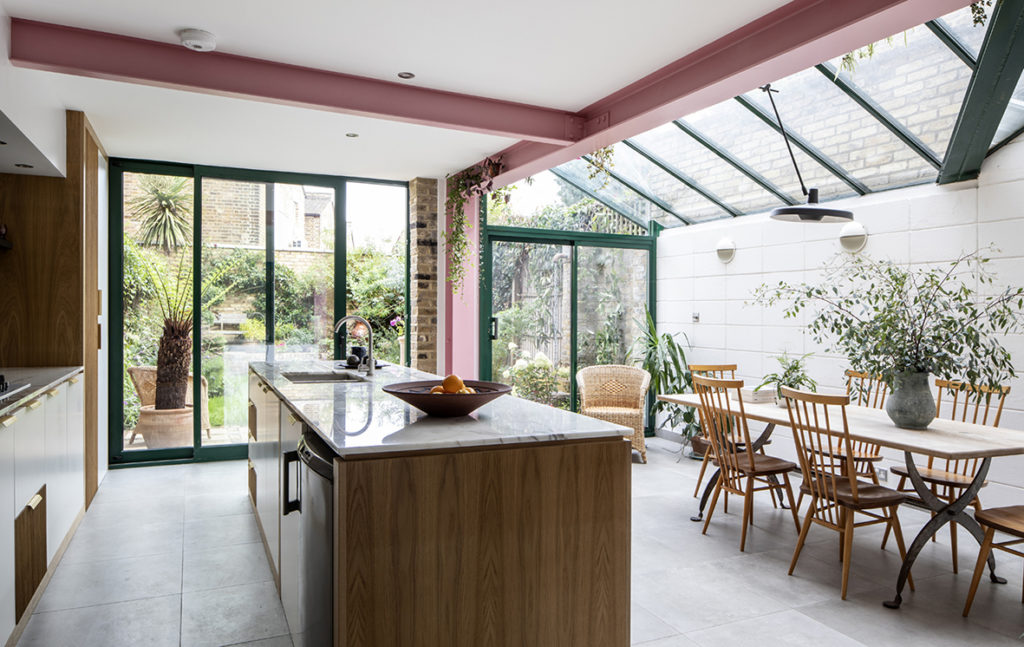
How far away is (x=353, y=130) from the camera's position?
441 cm

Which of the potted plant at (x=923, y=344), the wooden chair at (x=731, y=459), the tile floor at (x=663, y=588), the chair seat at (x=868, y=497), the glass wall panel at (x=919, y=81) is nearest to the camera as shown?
the tile floor at (x=663, y=588)

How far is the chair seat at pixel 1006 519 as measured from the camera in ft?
8.98

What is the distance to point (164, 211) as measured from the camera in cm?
544

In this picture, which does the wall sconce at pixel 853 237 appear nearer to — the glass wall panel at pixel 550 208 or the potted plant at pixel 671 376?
the potted plant at pixel 671 376

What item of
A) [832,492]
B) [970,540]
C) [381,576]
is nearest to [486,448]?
[381,576]

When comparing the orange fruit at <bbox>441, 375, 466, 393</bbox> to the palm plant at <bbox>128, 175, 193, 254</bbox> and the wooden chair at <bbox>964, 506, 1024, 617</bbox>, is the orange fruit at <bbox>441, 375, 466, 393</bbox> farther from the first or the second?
the palm plant at <bbox>128, 175, 193, 254</bbox>

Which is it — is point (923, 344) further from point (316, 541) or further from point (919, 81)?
point (316, 541)

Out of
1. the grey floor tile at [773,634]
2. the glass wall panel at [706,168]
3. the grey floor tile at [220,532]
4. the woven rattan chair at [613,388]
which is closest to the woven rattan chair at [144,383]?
the grey floor tile at [220,532]

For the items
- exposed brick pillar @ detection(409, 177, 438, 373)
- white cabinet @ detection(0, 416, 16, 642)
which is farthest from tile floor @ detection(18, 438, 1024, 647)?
exposed brick pillar @ detection(409, 177, 438, 373)

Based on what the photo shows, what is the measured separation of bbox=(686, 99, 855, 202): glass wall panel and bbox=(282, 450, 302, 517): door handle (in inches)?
148

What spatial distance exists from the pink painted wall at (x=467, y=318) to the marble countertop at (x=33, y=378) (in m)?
2.82

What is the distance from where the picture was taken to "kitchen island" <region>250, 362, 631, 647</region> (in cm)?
172

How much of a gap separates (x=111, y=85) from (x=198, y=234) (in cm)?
206

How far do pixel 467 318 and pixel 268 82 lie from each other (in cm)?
292
